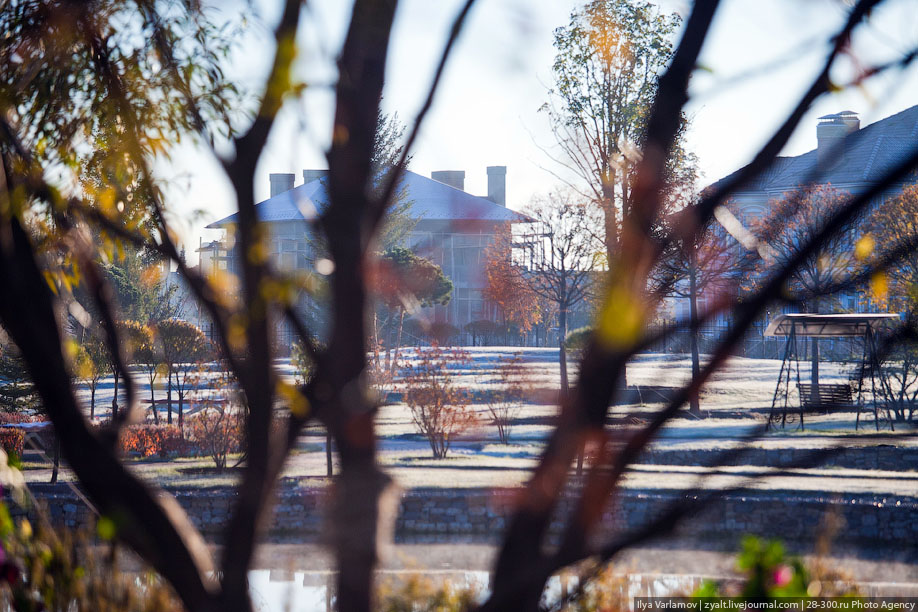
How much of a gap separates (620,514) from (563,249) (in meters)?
11.8

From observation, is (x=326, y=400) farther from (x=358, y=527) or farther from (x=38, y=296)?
(x=38, y=296)

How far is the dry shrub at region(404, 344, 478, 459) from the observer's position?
11.1m

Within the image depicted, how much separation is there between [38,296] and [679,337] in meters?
0.97

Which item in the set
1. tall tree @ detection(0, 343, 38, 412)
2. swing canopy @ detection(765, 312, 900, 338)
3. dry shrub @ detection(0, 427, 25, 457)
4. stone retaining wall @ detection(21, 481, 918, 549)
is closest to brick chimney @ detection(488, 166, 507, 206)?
stone retaining wall @ detection(21, 481, 918, 549)

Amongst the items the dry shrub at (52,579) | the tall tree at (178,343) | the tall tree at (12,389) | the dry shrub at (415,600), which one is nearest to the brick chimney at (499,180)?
the dry shrub at (52,579)

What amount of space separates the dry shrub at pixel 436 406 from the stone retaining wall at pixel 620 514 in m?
3.24

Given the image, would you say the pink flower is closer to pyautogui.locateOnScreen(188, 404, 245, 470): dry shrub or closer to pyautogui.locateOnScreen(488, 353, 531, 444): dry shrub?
pyautogui.locateOnScreen(188, 404, 245, 470): dry shrub

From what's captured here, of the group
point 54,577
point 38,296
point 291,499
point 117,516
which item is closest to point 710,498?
point 117,516

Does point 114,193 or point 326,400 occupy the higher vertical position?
point 114,193

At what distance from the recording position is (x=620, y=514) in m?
7.20

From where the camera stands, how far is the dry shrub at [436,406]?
1112 centimetres

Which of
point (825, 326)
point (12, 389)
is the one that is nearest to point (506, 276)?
point (825, 326)

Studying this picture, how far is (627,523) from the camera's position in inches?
278

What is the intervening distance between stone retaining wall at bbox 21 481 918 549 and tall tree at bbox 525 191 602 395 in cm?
981
